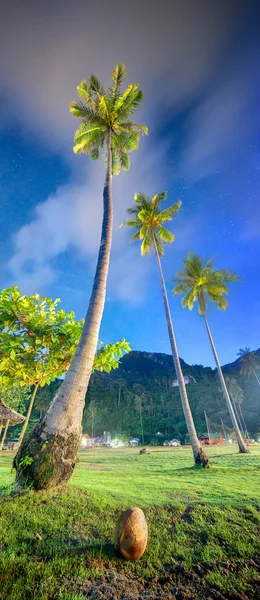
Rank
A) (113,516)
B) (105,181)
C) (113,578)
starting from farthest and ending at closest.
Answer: (105,181) → (113,516) → (113,578)

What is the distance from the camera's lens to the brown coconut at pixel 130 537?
137 inches

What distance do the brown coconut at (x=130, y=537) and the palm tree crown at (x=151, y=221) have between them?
18583 millimetres

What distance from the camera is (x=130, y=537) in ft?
11.4

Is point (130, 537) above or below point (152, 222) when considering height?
below

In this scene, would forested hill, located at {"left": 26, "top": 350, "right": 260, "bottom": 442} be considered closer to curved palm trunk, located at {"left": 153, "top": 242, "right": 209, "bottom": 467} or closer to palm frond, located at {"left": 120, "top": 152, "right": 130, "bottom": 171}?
curved palm trunk, located at {"left": 153, "top": 242, "right": 209, "bottom": 467}

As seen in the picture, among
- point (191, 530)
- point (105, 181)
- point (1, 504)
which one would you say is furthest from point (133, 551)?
point (105, 181)

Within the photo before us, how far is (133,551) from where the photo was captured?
11.4 feet

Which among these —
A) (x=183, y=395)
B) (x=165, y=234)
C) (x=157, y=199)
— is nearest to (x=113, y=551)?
(x=183, y=395)

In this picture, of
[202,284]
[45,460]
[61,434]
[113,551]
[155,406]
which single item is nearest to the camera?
[113,551]

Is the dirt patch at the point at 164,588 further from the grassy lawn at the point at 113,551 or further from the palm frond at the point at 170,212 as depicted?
the palm frond at the point at 170,212

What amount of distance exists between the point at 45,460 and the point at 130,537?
2.12 metres

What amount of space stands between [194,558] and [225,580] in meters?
0.58

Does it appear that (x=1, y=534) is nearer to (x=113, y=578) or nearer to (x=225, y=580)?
(x=113, y=578)

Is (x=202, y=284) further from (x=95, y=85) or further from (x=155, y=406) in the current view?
(x=155, y=406)
